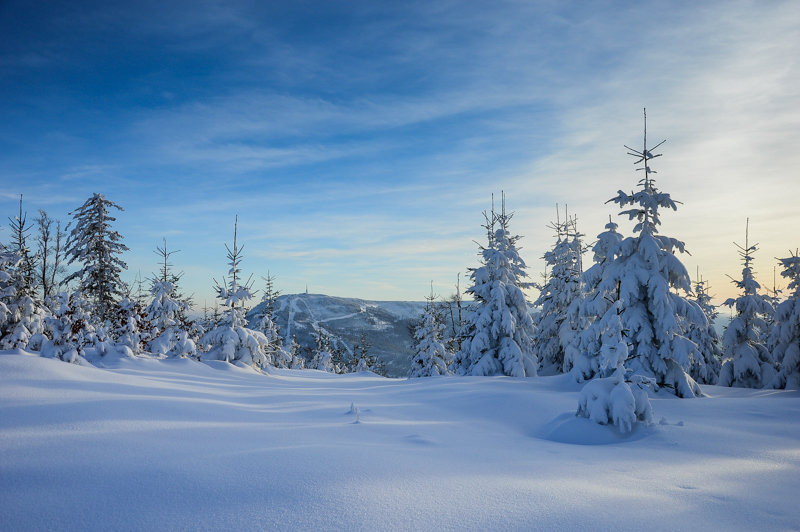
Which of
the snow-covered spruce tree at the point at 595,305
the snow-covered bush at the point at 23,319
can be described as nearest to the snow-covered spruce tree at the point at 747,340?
the snow-covered spruce tree at the point at 595,305

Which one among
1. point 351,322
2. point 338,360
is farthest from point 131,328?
point 351,322

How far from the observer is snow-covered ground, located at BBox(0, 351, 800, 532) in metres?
3.12

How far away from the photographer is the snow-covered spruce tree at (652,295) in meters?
12.4

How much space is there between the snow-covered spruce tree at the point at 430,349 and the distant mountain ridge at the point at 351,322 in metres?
75.7

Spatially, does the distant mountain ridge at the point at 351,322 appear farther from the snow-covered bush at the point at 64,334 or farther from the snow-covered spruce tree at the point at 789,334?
the snow-covered bush at the point at 64,334

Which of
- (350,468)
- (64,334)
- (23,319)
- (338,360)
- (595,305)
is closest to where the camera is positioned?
(350,468)

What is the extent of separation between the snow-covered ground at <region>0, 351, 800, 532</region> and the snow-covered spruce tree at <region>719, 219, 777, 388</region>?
1643cm

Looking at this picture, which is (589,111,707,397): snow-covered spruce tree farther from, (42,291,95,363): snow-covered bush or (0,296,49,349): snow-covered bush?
(0,296,49,349): snow-covered bush

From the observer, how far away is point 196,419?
21.1 feet

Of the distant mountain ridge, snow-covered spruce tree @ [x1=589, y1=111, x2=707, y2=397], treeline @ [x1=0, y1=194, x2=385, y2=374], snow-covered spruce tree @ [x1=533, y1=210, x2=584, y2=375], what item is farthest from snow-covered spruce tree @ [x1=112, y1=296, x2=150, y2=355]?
the distant mountain ridge

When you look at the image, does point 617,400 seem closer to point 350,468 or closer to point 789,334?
point 350,468

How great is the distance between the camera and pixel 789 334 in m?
19.2

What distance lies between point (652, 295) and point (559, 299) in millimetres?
12383

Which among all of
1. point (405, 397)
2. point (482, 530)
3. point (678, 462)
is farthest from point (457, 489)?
point (405, 397)
